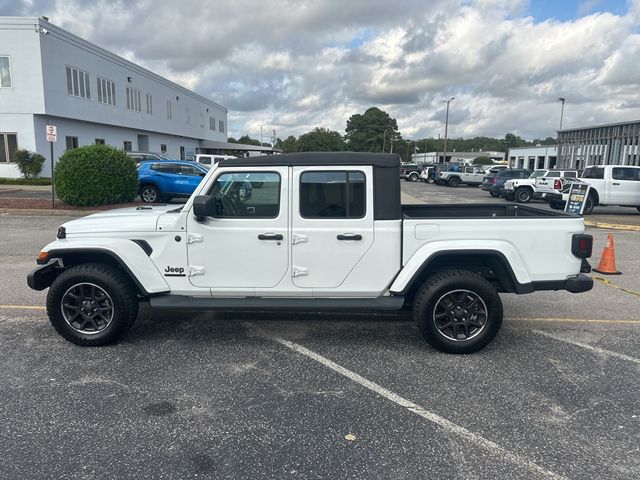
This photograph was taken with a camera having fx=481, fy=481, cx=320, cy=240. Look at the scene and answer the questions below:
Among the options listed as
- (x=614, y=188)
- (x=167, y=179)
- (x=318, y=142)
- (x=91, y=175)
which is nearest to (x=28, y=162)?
(x=167, y=179)

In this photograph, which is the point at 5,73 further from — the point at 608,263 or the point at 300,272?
the point at 608,263

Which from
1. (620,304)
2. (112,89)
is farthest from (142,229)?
(112,89)

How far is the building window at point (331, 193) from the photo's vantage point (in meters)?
4.36

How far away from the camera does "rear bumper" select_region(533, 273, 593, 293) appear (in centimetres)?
438

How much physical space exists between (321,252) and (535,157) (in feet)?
233

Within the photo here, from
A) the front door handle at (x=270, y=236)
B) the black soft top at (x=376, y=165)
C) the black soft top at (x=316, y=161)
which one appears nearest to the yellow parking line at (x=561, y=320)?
the black soft top at (x=376, y=165)

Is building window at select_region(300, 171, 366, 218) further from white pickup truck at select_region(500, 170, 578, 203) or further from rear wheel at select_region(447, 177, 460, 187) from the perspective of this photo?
rear wheel at select_region(447, 177, 460, 187)

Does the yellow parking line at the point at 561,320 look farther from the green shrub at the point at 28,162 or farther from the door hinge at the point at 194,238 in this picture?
the green shrub at the point at 28,162

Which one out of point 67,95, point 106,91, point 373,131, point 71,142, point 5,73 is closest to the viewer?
point 5,73

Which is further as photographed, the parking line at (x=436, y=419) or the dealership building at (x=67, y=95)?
the dealership building at (x=67, y=95)

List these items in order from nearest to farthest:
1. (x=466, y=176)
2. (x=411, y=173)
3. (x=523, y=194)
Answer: (x=523, y=194)
(x=466, y=176)
(x=411, y=173)

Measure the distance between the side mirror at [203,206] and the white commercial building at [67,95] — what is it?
89.1 ft

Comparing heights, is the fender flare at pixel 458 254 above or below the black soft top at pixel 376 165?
below

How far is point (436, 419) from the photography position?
11.1ft
